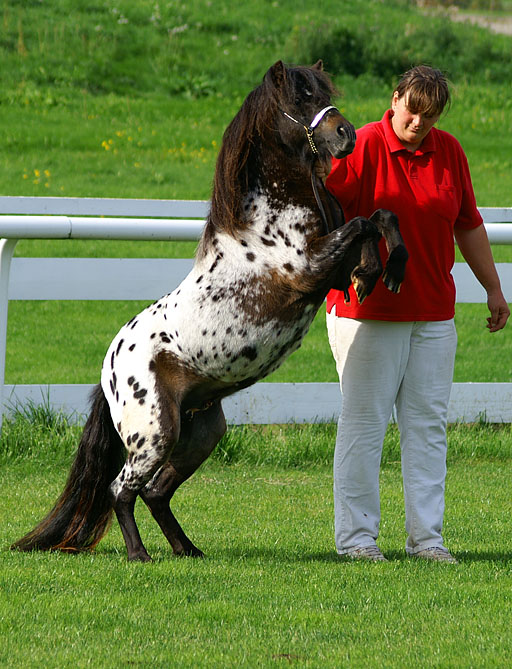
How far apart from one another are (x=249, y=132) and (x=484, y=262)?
1371mm

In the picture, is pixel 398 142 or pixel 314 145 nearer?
pixel 314 145

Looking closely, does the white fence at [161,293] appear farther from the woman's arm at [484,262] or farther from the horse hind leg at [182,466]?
the horse hind leg at [182,466]

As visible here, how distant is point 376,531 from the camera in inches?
185

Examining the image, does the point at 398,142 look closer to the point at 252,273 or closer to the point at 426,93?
the point at 426,93

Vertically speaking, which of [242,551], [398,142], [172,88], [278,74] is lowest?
[242,551]

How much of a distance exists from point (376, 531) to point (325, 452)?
197cm

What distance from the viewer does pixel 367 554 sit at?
14.9 ft

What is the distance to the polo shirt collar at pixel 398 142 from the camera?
4473 millimetres

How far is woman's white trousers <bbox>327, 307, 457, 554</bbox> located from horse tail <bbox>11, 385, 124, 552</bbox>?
1058mm

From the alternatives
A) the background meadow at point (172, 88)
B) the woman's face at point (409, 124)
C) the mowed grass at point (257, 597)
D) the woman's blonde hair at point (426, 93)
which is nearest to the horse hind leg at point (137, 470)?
the mowed grass at point (257, 597)

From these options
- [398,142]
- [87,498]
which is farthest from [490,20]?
[87,498]

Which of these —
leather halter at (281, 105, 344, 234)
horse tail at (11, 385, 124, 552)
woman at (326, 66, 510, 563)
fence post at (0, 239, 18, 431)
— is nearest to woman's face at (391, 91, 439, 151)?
woman at (326, 66, 510, 563)

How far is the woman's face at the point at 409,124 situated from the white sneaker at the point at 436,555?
5.88 feet

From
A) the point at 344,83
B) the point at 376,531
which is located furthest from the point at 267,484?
the point at 344,83
